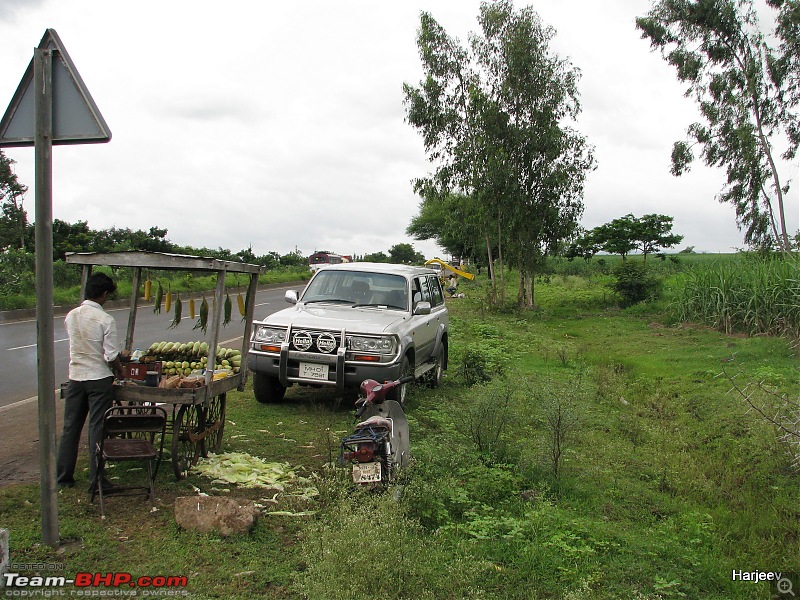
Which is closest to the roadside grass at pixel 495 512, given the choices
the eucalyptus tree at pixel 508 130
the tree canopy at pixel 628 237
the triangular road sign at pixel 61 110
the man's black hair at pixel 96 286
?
the man's black hair at pixel 96 286

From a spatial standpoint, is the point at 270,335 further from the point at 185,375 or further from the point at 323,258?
the point at 323,258

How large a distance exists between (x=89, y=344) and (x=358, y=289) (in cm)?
490

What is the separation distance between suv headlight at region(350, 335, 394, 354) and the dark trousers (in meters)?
3.37

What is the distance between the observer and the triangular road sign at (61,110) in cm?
412

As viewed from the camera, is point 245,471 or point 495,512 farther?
point 245,471

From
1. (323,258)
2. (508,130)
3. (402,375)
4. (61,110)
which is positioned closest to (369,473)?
(61,110)

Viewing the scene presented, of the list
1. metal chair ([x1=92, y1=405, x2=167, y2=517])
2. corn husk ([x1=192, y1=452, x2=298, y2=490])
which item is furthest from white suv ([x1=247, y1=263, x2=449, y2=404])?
metal chair ([x1=92, y1=405, x2=167, y2=517])

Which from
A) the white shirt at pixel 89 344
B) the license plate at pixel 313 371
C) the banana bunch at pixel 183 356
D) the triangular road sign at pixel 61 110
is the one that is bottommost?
the license plate at pixel 313 371

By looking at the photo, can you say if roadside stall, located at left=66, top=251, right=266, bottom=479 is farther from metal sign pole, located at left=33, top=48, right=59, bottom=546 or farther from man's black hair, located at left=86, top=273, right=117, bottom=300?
metal sign pole, located at left=33, top=48, right=59, bottom=546

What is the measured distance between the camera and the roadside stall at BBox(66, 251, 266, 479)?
18.8 feet

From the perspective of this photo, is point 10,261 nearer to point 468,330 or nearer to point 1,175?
point 1,175

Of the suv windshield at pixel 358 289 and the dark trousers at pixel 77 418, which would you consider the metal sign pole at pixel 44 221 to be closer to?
the dark trousers at pixel 77 418

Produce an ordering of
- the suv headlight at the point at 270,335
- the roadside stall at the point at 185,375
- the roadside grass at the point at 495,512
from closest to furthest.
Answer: the roadside grass at the point at 495,512 < the roadside stall at the point at 185,375 < the suv headlight at the point at 270,335

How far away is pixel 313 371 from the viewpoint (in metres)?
8.50
